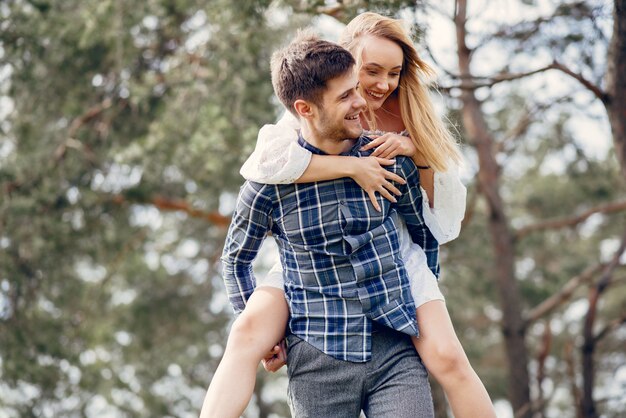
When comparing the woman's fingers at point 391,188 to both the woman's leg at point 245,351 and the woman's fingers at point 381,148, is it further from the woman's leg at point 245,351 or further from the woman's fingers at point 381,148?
the woman's leg at point 245,351

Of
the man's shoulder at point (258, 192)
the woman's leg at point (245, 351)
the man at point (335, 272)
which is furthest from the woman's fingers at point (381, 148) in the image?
the woman's leg at point (245, 351)

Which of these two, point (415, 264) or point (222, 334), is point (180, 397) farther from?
point (415, 264)

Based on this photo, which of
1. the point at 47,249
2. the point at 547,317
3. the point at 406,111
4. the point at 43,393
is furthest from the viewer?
the point at 547,317

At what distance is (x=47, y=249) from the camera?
319 inches

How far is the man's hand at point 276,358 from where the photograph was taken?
276 cm

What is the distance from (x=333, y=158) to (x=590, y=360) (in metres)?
5.41

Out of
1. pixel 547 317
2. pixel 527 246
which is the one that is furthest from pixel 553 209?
pixel 547 317

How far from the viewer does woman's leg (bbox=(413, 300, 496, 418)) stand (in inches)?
102

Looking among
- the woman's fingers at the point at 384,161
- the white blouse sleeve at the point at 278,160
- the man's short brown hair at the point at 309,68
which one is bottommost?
the woman's fingers at the point at 384,161

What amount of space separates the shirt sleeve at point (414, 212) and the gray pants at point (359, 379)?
33cm

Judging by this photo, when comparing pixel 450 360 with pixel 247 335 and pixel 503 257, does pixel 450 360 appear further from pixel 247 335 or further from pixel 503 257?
pixel 503 257

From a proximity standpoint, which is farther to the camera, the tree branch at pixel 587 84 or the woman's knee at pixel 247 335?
the tree branch at pixel 587 84

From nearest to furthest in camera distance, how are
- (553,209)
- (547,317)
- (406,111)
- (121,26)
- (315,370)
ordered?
(315,370)
(406,111)
(121,26)
(547,317)
(553,209)

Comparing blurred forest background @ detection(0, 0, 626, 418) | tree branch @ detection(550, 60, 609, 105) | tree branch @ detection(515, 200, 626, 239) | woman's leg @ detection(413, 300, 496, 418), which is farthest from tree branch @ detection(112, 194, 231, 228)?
woman's leg @ detection(413, 300, 496, 418)
